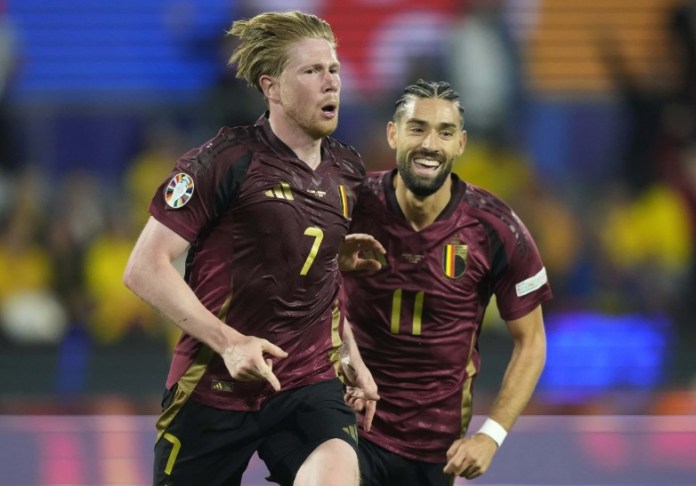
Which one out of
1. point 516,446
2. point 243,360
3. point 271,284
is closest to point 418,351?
point 271,284

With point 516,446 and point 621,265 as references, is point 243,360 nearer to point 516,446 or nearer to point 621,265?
point 516,446

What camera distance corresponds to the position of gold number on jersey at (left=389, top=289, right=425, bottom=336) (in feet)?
15.9

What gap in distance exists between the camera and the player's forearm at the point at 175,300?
150 inches

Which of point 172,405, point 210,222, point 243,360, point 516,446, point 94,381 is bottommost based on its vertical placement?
point 94,381

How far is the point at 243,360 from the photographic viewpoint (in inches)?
146

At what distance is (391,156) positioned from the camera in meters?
10.3

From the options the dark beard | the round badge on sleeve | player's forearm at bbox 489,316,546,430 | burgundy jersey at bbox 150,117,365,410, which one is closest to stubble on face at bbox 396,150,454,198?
the dark beard

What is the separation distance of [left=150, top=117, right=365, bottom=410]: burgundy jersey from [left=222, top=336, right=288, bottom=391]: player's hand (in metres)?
0.39

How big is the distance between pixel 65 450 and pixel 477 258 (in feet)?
12.2

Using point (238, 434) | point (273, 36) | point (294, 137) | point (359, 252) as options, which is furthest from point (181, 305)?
point (359, 252)

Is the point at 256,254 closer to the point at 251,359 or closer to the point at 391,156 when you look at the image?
the point at 251,359

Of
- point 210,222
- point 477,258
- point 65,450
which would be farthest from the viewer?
point 65,450

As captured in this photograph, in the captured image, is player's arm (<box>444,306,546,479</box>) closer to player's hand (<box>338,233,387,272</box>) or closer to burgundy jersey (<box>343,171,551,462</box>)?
burgundy jersey (<box>343,171,551,462</box>)

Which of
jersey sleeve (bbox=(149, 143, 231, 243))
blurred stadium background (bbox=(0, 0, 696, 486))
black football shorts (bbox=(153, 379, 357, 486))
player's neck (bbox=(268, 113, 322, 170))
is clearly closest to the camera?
jersey sleeve (bbox=(149, 143, 231, 243))
